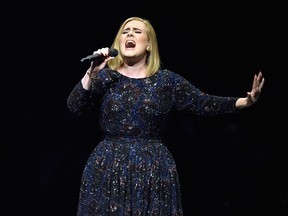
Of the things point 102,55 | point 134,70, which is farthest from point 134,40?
point 102,55

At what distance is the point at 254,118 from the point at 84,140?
95cm

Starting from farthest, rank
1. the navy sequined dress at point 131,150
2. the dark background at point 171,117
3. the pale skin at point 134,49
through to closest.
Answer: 1. the dark background at point 171,117
2. the pale skin at point 134,49
3. the navy sequined dress at point 131,150

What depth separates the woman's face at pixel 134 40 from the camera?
9.37 feet

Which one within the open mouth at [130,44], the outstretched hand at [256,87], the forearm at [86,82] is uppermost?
the open mouth at [130,44]

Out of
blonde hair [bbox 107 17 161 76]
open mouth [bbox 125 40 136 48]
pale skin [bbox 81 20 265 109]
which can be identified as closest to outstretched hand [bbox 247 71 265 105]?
pale skin [bbox 81 20 265 109]

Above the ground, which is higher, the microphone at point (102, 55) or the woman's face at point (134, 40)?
the woman's face at point (134, 40)

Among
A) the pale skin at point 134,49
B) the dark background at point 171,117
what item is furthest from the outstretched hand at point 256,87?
the dark background at point 171,117

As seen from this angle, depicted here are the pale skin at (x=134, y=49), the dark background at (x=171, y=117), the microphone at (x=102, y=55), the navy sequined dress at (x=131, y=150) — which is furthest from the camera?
the dark background at (x=171, y=117)

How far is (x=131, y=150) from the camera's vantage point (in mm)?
2766

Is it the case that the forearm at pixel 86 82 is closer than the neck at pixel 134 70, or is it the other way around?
the forearm at pixel 86 82

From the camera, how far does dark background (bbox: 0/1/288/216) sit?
3.70 meters

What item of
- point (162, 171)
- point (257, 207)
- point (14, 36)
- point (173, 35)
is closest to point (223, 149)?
point (257, 207)

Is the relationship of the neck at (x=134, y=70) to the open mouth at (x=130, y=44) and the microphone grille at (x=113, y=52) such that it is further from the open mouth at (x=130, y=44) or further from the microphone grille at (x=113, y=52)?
the microphone grille at (x=113, y=52)

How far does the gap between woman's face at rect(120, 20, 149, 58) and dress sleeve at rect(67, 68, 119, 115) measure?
0.12 metres
